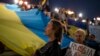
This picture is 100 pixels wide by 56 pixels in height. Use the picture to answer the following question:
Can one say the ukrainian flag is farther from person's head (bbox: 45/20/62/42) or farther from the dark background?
the dark background

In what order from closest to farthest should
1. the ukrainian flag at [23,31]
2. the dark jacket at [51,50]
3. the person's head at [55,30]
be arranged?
the dark jacket at [51,50], the person's head at [55,30], the ukrainian flag at [23,31]

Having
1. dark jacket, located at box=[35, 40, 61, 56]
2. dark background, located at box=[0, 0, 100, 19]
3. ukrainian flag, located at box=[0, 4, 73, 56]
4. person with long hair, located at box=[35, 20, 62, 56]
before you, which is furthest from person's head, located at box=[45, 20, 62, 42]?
dark background, located at box=[0, 0, 100, 19]

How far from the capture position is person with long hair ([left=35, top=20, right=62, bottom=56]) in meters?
3.69

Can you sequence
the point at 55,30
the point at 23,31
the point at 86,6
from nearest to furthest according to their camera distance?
the point at 55,30 → the point at 23,31 → the point at 86,6

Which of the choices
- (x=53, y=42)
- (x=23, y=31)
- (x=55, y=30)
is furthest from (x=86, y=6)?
(x=53, y=42)

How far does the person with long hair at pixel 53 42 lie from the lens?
12.1ft

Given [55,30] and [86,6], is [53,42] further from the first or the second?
[86,6]

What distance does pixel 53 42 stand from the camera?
376 centimetres

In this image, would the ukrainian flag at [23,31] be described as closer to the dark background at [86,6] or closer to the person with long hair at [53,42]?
the person with long hair at [53,42]

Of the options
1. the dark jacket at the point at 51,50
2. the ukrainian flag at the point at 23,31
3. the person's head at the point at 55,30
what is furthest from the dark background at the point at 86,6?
the dark jacket at the point at 51,50

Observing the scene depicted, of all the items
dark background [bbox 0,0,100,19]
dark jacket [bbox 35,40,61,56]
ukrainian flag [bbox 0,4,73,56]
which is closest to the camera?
dark jacket [bbox 35,40,61,56]

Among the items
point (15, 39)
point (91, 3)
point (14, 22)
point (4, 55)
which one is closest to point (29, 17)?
point (14, 22)

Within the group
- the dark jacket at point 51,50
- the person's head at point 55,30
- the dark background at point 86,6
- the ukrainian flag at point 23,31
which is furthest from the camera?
the dark background at point 86,6

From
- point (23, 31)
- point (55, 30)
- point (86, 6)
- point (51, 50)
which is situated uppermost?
point (55, 30)
